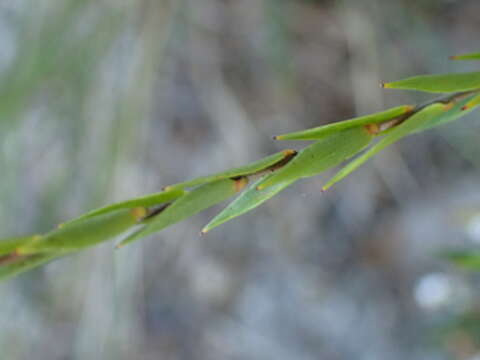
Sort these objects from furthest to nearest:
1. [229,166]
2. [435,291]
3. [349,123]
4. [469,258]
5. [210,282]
Answer: [210,282] → [229,166] → [435,291] → [469,258] → [349,123]

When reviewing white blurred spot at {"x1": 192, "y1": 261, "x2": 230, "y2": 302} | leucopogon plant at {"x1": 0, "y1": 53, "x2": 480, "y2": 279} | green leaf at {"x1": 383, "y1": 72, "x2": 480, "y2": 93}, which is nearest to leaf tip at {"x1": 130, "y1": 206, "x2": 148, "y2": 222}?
leucopogon plant at {"x1": 0, "y1": 53, "x2": 480, "y2": 279}

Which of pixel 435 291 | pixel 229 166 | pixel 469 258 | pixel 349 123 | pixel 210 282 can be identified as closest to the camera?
pixel 349 123

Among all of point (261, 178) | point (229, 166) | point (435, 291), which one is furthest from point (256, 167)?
point (229, 166)

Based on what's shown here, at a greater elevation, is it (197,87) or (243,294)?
(197,87)

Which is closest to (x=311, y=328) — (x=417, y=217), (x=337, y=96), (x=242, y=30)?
(x=417, y=217)

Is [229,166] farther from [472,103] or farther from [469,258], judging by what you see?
[472,103]

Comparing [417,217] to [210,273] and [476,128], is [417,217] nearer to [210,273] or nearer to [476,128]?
[476,128]

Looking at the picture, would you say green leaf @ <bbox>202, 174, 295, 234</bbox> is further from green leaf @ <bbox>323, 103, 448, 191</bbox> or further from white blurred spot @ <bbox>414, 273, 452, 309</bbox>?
white blurred spot @ <bbox>414, 273, 452, 309</bbox>
